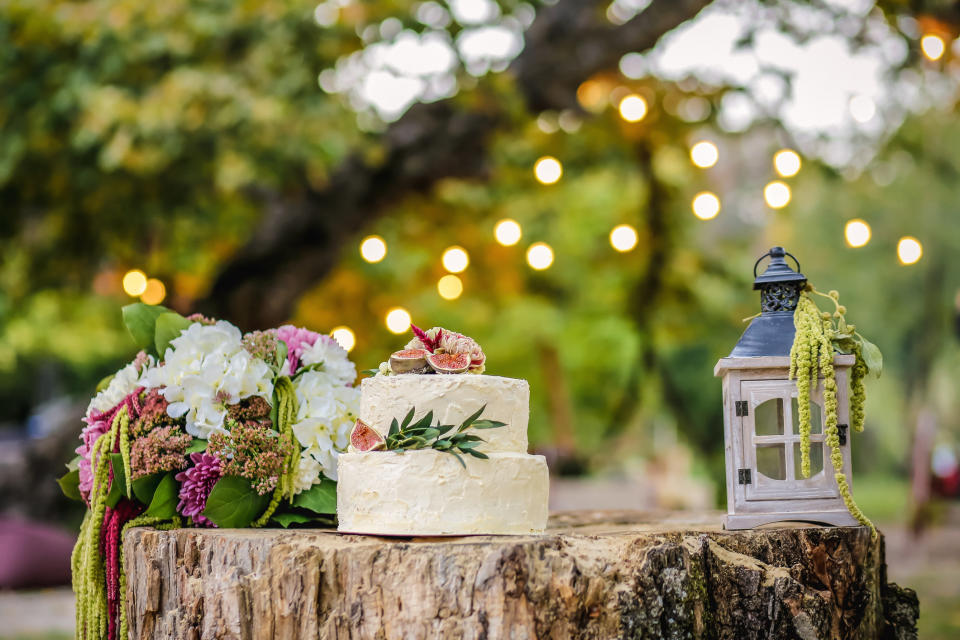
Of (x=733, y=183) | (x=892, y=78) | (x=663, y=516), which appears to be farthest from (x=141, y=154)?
(x=733, y=183)

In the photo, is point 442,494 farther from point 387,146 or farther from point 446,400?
point 387,146

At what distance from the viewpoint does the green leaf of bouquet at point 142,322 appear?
3.29 m

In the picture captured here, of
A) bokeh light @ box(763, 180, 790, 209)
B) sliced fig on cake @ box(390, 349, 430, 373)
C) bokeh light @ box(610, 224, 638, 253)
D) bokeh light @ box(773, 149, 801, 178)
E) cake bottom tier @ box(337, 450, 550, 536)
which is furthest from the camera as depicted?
bokeh light @ box(610, 224, 638, 253)

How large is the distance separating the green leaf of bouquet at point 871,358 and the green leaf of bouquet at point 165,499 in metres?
2.18

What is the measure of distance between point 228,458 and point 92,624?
710mm

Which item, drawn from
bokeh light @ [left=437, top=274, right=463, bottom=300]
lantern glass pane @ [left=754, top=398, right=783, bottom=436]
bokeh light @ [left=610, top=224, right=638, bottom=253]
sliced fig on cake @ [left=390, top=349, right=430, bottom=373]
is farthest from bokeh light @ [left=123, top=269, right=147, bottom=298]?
lantern glass pane @ [left=754, top=398, right=783, bottom=436]

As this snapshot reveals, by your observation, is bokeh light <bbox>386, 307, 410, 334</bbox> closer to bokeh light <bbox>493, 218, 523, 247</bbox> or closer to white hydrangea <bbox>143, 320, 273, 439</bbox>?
bokeh light <bbox>493, 218, 523, 247</bbox>

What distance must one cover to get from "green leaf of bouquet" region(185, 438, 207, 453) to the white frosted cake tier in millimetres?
542

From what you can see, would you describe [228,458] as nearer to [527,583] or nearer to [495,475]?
[495,475]

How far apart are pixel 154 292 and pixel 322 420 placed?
18.8 feet

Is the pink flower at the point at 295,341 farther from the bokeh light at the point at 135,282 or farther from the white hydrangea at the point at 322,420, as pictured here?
the bokeh light at the point at 135,282

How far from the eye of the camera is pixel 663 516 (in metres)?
3.96

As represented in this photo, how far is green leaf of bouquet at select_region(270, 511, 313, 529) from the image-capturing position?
309cm

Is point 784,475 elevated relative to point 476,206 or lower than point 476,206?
lower
